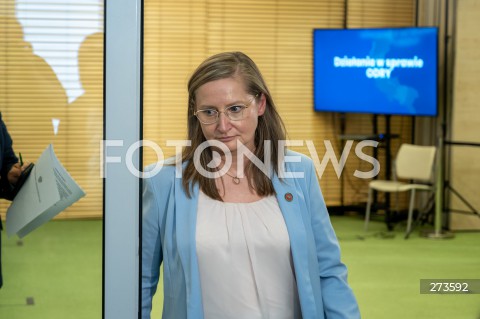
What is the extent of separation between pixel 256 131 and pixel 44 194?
51 centimetres

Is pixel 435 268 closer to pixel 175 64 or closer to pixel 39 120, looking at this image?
pixel 175 64

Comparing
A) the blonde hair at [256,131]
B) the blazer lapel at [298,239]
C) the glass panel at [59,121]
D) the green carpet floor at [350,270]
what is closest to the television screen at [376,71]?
the green carpet floor at [350,270]

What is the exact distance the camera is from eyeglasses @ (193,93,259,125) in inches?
64.9

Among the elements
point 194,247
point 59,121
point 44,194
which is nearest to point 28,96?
point 59,121

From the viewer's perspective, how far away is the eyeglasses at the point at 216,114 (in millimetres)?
1647

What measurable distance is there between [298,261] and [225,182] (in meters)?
0.24

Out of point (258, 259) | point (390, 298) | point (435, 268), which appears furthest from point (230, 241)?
point (435, 268)

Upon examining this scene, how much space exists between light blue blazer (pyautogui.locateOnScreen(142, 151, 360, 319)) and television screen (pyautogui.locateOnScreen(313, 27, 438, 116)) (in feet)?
13.8

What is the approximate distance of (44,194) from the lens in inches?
58.8

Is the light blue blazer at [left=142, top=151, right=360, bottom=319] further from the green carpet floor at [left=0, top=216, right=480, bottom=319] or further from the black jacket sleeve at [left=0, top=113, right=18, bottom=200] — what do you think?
the black jacket sleeve at [left=0, top=113, right=18, bottom=200]

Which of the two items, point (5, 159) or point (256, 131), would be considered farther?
point (256, 131)

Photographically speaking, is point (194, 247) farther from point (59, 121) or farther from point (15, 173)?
point (59, 121)

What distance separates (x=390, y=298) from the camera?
4.29 meters

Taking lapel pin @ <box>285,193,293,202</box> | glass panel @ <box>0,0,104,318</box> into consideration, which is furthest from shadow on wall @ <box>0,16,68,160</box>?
lapel pin @ <box>285,193,293,202</box>
